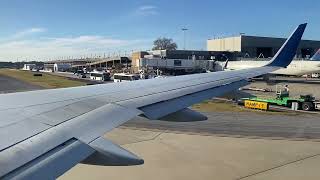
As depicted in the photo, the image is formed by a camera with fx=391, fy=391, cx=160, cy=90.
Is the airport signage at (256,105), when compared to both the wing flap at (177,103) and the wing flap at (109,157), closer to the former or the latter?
the wing flap at (177,103)

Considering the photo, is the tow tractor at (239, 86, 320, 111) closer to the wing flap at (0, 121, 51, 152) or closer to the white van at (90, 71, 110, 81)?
the wing flap at (0, 121, 51, 152)

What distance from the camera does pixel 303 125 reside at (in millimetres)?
25891

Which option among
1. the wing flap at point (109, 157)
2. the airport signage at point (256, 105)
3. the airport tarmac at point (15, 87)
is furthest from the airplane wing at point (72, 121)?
the airport tarmac at point (15, 87)

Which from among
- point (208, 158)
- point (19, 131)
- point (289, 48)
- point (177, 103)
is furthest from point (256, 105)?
point (19, 131)

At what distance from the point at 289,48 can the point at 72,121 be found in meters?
10.5

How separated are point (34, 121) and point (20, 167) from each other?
1475 millimetres

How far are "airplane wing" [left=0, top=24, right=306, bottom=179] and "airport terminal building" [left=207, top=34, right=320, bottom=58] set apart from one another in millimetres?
121496

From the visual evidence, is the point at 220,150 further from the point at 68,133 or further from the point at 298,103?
the point at 298,103

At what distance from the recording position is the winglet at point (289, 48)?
519 inches

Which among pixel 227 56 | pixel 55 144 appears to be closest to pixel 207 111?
pixel 55 144

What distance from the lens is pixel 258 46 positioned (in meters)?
132

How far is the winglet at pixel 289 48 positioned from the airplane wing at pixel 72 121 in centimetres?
500

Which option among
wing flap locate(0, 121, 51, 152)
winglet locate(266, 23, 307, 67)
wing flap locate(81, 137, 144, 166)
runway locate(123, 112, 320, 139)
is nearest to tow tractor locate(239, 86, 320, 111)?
runway locate(123, 112, 320, 139)

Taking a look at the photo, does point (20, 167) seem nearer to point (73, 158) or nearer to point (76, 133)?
point (73, 158)
